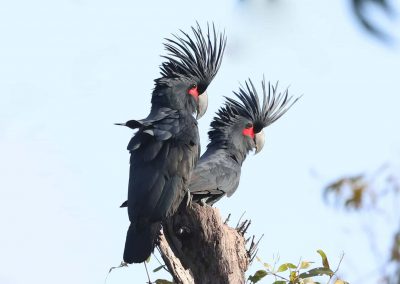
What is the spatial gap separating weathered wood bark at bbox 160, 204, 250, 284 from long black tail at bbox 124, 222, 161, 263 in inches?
4.4

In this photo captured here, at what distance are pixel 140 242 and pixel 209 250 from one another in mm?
585

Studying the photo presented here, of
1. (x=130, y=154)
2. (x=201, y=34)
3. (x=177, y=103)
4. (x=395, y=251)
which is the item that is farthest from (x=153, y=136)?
(x=395, y=251)

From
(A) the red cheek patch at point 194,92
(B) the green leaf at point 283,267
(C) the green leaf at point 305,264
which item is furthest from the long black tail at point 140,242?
(A) the red cheek patch at point 194,92

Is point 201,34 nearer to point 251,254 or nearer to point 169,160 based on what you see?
point 169,160

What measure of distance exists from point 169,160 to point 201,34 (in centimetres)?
220

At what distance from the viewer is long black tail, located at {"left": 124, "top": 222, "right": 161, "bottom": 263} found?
630 cm

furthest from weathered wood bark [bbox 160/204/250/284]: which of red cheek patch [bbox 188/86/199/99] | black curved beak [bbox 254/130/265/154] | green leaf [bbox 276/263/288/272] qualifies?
black curved beak [bbox 254/130/265/154]

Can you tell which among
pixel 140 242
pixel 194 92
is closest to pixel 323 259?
pixel 140 242

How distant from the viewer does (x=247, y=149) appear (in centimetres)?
884

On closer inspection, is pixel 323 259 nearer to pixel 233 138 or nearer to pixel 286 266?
pixel 286 266

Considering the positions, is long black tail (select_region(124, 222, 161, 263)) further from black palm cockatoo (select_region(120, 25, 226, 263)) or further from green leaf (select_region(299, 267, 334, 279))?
green leaf (select_region(299, 267, 334, 279))

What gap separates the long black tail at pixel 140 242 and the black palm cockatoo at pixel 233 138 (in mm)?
1039

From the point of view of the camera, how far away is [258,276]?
19.1ft

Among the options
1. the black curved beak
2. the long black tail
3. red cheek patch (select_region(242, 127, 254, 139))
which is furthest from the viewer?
the black curved beak
